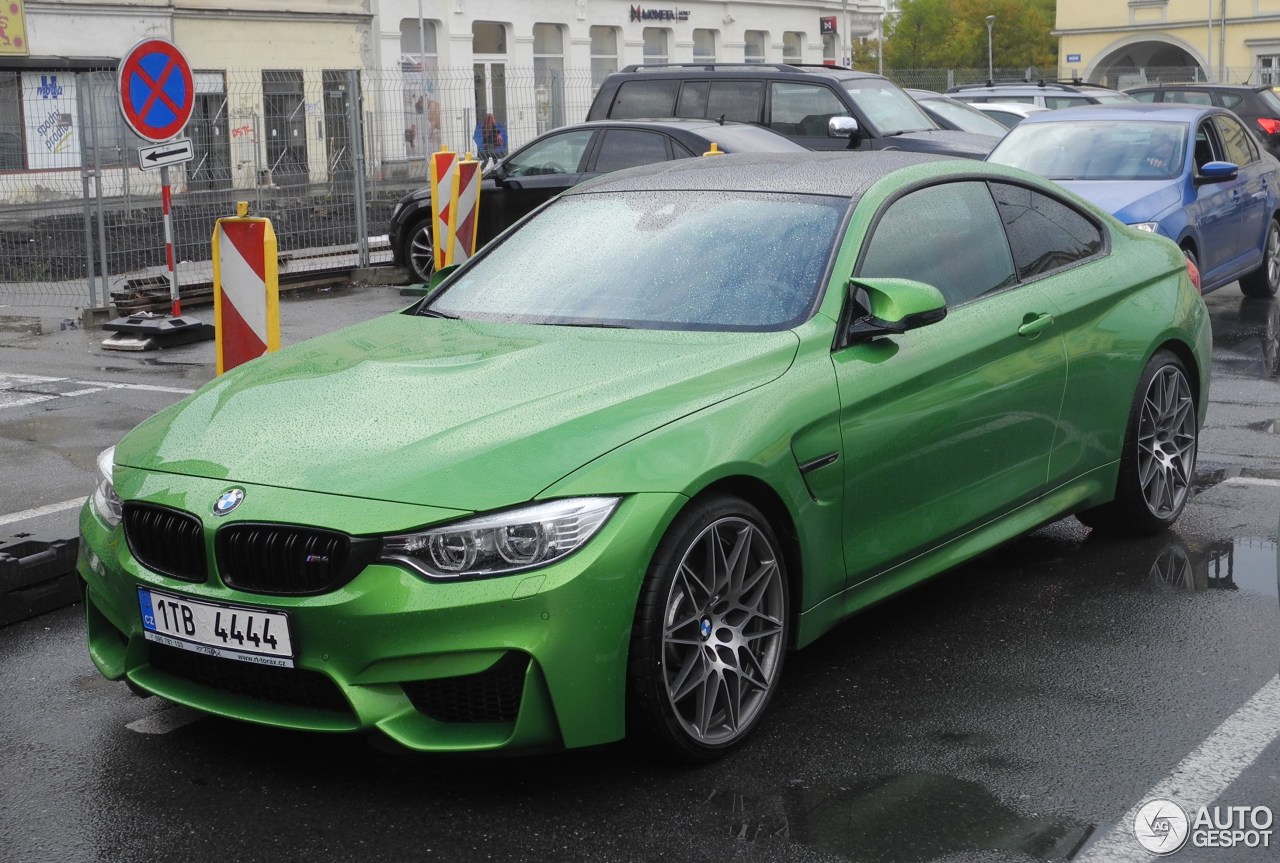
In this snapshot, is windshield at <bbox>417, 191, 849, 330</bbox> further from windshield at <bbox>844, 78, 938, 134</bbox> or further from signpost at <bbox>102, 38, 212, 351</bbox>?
windshield at <bbox>844, 78, 938, 134</bbox>

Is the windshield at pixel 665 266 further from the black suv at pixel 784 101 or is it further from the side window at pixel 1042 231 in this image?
the black suv at pixel 784 101

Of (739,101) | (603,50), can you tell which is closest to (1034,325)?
(739,101)

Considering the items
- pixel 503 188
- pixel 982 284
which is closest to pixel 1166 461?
pixel 982 284

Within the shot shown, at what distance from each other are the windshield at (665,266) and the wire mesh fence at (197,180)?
8.53 metres

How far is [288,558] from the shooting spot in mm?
3797

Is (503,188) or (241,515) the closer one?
(241,515)

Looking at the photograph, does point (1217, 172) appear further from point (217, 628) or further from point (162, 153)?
point (217, 628)

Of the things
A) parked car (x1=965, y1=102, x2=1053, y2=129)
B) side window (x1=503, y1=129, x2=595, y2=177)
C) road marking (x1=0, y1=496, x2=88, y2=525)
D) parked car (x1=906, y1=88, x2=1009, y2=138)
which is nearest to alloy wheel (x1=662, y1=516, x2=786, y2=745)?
road marking (x1=0, y1=496, x2=88, y2=525)

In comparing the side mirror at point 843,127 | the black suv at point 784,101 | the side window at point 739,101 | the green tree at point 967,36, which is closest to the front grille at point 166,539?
the side mirror at point 843,127

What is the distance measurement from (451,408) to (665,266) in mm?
1124

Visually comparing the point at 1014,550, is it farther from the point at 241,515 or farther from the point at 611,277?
the point at 241,515

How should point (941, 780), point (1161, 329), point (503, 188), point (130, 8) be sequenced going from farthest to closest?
1. point (130, 8)
2. point (503, 188)
3. point (1161, 329)
4. point (941, 780)

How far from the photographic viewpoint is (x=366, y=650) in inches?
147

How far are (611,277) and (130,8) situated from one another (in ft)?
109
